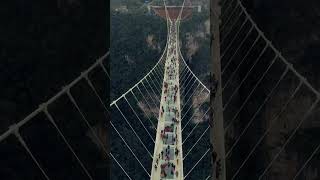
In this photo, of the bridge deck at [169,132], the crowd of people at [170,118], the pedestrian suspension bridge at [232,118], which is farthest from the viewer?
the crowd of people at [170,118]

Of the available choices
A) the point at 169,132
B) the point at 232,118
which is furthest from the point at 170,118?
the point at 232,118

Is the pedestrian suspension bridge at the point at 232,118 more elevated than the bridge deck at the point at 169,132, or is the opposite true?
the pedestrian suspension bridge at the point at 232,118

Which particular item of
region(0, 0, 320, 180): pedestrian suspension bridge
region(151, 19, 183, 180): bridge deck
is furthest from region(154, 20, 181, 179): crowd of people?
region(0, 0, 320, 180): pedestrian suspension bridge

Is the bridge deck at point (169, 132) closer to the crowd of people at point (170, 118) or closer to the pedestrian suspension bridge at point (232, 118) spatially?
the crowd of people at point (170, 118)

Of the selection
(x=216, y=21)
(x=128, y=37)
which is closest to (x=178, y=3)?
(x=128, y=37)

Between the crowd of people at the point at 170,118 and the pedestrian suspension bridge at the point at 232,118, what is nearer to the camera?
the pedestrian suspension bridge at the point at 232,118

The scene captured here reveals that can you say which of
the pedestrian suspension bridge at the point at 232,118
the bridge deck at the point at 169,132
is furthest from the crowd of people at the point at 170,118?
the pedestrian suspension bridge at the point at 232,118

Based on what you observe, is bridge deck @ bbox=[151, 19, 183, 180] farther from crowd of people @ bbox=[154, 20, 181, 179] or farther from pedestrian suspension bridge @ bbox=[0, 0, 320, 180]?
pedestrian suspension bridge @ bbox=[0, 0, 320, 180]

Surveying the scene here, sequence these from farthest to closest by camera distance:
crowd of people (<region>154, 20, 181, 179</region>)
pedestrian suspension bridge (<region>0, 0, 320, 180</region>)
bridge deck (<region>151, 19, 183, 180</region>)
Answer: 1. crowd of people (<region>154, 20, 181, 179</region>)
2. bridge deck (<region>151, 19, 183, 180</region>)
3. pedestrian suspension bridge (<region>0, 0, 320, 180</region>)

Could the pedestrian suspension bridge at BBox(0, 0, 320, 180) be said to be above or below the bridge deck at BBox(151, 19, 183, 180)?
above

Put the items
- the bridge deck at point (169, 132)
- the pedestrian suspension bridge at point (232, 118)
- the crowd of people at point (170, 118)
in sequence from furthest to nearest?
the crowd of people at point (170, 118), the bridge deck at point (169, 132), the pedestrian suspension bridge at point (232, 118)
